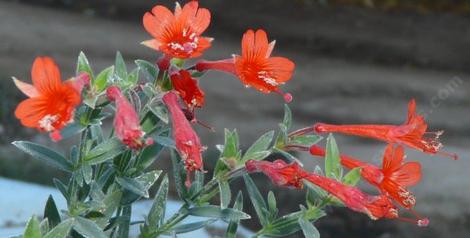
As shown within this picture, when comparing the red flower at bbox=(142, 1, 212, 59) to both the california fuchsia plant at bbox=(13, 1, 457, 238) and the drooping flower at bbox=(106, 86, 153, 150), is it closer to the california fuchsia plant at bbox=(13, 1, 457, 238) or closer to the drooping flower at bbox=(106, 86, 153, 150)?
the california fuchsia plant at bbox=(13, 1, 457, 238)

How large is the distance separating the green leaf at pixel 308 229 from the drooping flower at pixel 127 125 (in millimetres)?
350

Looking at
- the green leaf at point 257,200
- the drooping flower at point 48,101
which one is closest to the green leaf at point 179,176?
the green leaf at point 257,200

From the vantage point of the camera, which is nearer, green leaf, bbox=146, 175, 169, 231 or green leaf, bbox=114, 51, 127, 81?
green leaf, bbox=114, 51, 127, 81

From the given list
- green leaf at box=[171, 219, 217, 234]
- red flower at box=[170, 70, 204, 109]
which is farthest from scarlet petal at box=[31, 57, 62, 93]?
green leaf at box=[171, 219, 217, 234]

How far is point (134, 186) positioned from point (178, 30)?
253 millimetres

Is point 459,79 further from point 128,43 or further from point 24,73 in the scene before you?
point 24,73

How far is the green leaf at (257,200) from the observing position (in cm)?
162

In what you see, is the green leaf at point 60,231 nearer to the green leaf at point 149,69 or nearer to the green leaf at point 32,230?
the green leaf at point 32,230

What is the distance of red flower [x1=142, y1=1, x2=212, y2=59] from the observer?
1417 millimetres

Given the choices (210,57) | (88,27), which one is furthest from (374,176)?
(88,27)

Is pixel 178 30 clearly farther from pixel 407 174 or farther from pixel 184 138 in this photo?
pixel 407 174

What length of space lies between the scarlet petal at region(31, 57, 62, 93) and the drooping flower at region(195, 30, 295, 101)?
0.89 ft

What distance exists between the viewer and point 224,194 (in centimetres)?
153

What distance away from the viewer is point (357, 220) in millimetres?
4543
